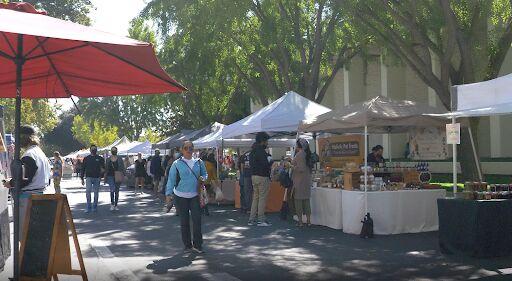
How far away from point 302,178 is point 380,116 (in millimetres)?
2151

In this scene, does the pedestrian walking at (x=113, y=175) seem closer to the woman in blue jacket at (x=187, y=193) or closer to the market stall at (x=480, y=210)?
the woman in blue jacket at (x=187, y=193)

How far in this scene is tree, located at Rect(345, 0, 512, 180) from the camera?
48.3ft

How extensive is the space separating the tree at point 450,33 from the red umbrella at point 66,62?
953 cm

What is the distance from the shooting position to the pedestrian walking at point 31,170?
7027 millimetres

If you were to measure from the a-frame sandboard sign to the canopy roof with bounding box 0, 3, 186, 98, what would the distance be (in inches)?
58.1

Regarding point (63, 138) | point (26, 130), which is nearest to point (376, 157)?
point (26, 130)

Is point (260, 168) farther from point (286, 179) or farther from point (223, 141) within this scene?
point (223, 141)

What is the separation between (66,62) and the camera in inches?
271

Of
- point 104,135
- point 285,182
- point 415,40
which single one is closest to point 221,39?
point 415,40

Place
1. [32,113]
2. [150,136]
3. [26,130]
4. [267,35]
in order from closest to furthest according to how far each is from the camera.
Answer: [26,130] → [267,35] → [32,113] → [150,136]

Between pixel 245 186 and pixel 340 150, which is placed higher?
pixel 340 150

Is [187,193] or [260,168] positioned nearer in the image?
[187,193]

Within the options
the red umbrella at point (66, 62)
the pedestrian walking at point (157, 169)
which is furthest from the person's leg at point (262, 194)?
the pedestrian walking at point (157, 169)

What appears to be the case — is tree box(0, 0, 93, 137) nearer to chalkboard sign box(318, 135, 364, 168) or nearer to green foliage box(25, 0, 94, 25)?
green foliage box(25, 0, 94, 25)
